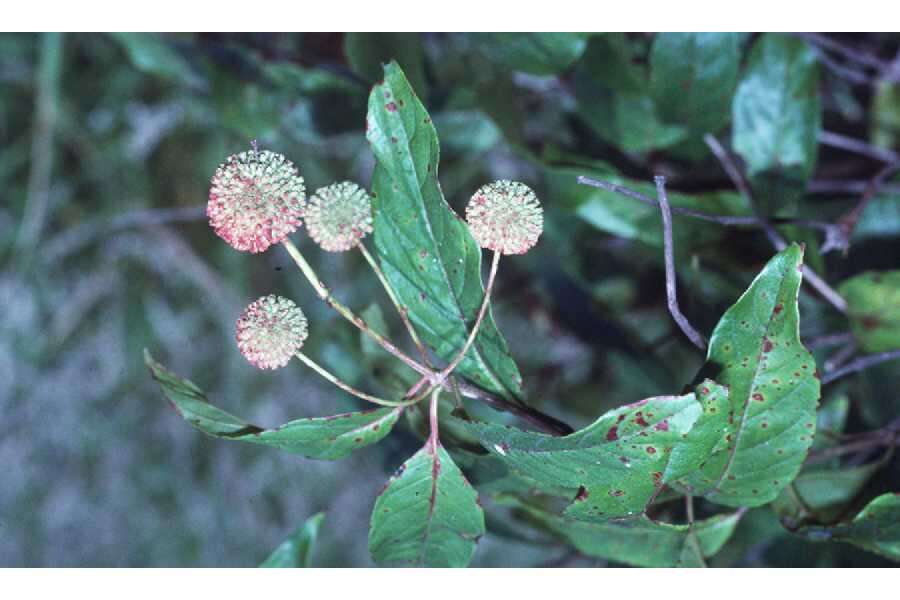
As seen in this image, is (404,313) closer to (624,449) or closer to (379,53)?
(624,449)

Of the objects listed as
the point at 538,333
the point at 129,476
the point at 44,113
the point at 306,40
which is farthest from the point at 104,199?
the point at 538,333

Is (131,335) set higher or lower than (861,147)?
lower

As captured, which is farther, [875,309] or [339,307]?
[875,309]

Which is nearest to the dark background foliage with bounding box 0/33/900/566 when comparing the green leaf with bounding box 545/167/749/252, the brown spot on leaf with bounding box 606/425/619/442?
the green leaf with bounding box 545/167/749/252

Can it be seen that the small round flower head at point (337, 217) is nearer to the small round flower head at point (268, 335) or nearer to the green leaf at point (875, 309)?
the small round flower head at point (268, 335)

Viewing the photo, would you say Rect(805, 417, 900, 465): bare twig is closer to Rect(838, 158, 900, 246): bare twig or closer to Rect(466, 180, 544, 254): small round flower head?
Rect(838, 158, 900, 246): bare twig

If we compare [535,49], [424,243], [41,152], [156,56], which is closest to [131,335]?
[41,152]

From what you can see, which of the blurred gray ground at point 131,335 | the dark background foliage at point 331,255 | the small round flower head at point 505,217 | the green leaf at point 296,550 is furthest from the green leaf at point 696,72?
the blurred gray ground at point 131,335
